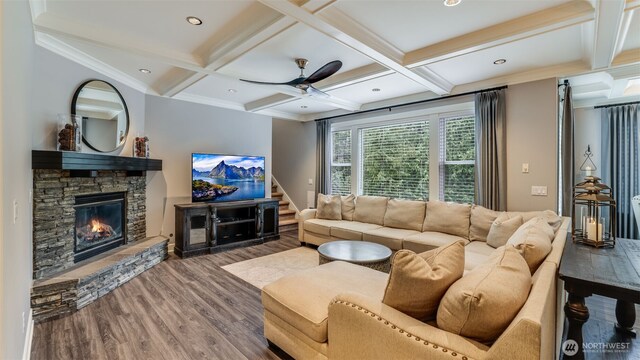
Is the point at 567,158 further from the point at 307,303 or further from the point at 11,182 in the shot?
the point at 11,182

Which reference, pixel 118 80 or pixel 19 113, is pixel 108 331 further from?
pixel 118 80

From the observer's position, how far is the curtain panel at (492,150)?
12.7 ft

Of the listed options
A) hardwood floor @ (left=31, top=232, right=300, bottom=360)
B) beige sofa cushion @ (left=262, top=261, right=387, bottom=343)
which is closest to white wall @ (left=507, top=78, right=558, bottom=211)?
beige sofa cushion @ (left=262, top=261, right=387, bottom=343)

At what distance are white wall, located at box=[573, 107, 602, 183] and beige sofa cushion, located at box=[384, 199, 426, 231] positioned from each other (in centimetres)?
279

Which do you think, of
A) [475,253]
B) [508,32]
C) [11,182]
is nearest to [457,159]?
[475,253]

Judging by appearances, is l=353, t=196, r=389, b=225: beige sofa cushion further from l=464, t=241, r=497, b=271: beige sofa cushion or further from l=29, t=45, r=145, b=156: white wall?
l=29, t=45, r=145, b=156: white wall

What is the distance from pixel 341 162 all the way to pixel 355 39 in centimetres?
370

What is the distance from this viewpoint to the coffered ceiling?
225 cm

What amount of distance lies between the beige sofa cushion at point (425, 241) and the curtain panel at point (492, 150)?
2.54 feet

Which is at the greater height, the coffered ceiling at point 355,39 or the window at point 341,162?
the coffered ceiling at point 355,39

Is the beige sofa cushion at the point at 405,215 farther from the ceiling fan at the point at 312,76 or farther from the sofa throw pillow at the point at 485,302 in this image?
the sofa throw pillow at the point at 485,302

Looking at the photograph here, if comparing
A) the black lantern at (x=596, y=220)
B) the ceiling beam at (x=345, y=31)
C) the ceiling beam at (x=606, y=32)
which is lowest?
the black lantern at (x=596, y=220)

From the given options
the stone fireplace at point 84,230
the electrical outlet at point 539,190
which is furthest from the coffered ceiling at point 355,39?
the electrical outlet at point 539,190

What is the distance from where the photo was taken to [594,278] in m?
1.54
